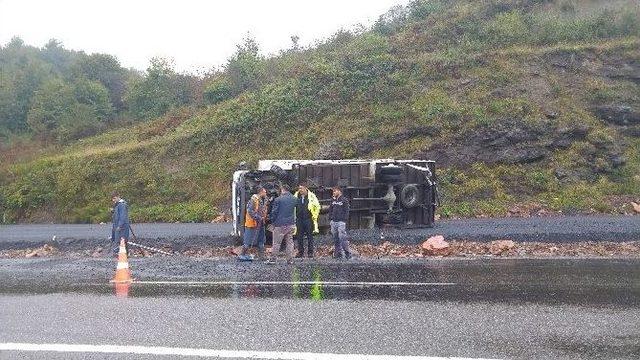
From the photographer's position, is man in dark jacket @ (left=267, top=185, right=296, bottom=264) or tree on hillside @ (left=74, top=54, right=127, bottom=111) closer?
man in dark jacket @ (left=267, top=185, right=296, bottom=264)

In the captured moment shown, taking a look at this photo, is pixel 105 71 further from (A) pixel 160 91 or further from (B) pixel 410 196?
(B) pixel 410 196

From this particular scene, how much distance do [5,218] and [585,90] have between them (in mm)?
25548

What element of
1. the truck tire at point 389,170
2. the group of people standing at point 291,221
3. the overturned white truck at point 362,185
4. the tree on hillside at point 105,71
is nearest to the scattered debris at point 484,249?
the group of people standing at point 291,221

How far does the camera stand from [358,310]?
7.61m

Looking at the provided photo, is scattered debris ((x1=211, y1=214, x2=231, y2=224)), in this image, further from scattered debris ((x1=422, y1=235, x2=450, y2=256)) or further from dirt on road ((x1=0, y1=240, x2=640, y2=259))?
scattered debris ((x1=422, y1=235, x2=450, y2=256))

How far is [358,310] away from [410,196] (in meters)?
9.40

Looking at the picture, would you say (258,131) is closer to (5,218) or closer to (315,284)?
(5,218)

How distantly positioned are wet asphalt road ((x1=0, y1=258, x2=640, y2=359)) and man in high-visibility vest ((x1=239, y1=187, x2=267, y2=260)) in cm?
184

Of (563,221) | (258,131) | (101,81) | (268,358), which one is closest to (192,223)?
(258,131)

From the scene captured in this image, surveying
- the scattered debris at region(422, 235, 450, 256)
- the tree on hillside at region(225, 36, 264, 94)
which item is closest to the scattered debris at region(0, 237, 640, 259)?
the scattered debris at region(422, 235, 450, 256)

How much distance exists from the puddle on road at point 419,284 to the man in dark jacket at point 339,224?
1.55 m

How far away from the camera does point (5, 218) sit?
28.0 meters

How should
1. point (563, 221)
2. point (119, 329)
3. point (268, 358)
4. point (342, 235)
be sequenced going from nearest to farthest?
point (268, 358) < point (119, 329) < point (342, 235) < point (563, 221)

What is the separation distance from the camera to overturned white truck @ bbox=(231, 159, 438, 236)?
15.4 meters
